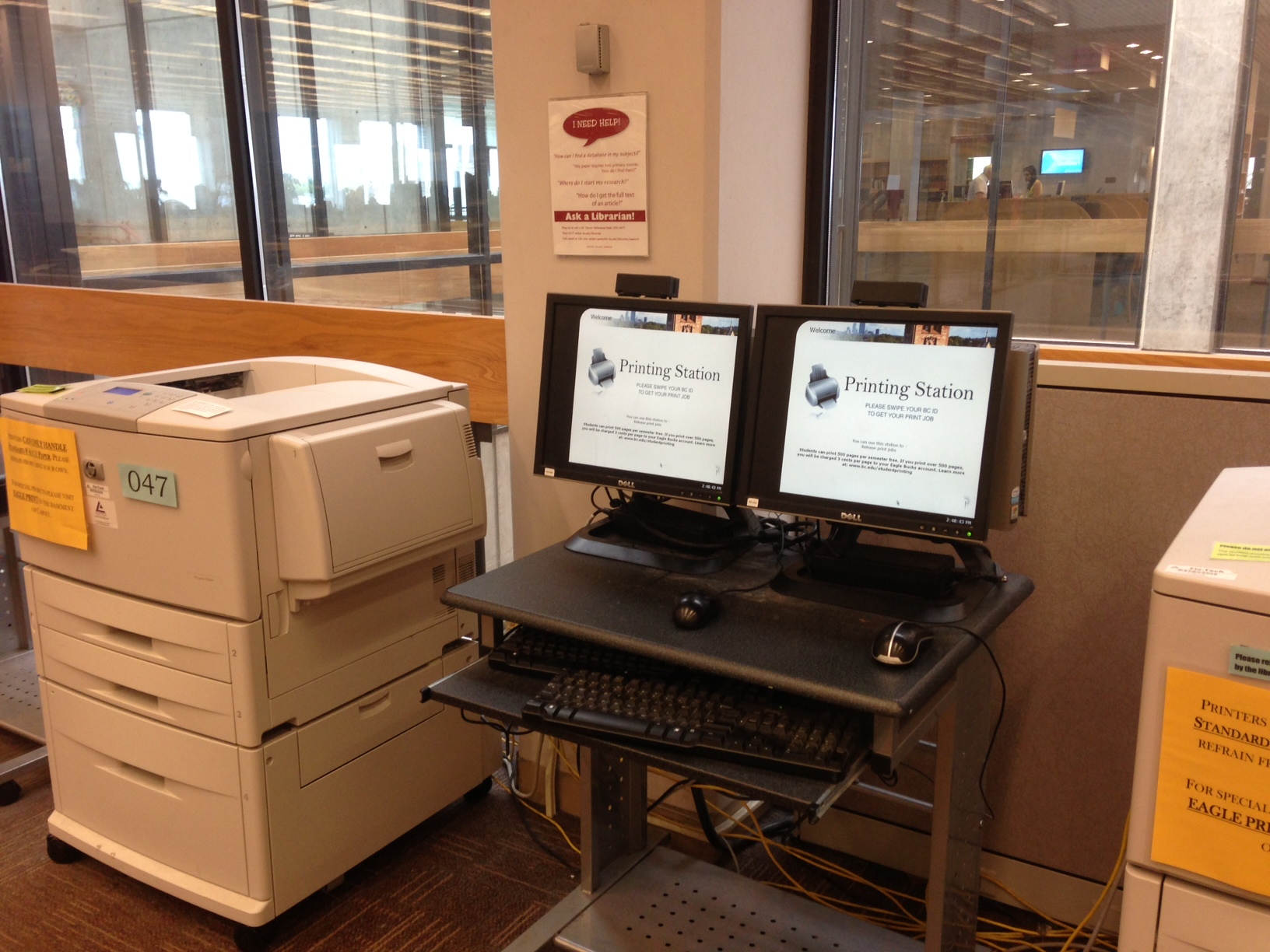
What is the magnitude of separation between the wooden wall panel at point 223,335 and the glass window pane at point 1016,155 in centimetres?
91

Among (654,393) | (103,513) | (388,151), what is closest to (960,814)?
(654,393)

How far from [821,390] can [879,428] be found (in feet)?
0.38

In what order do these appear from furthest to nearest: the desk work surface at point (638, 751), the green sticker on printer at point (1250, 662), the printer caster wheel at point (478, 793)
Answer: the printer caster wheel at point (478, 793)
the desk work surface at point (638, 751)
the green sticker on printer at point (1250, 662)

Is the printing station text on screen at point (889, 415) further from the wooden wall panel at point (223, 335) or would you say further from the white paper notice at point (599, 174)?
the wooden wall panel at point (223, 335)

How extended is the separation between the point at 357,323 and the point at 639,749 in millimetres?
1766

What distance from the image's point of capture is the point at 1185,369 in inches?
66.4

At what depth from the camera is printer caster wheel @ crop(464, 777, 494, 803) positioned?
2.41 meters

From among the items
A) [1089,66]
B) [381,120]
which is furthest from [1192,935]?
[381,120]

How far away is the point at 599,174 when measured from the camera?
2.06m

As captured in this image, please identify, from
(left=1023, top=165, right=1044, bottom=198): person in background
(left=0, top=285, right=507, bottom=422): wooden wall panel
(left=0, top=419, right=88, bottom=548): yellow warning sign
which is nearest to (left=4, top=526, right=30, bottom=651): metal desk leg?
(left=0, top=285, right=507, bottom=422): wooden wall panel

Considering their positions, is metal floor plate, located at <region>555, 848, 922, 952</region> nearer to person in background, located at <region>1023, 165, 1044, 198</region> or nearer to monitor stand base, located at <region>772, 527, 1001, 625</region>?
monitor stand base, located at <region>772, 527, 1001, 625</region>

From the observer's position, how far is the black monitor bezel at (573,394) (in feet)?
5.51

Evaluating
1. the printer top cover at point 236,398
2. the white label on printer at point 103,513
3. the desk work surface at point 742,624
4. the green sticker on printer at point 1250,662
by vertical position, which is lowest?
the desk work surface at point 742,624


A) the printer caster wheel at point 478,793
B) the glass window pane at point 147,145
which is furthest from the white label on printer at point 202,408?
the glass window pane at point 147,145
